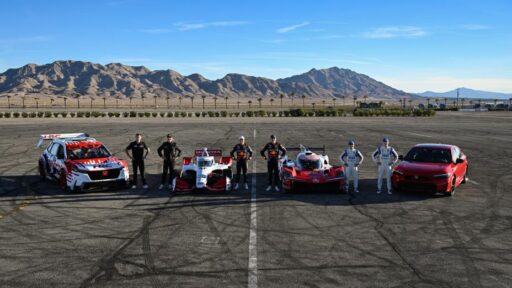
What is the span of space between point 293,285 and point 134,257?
10.9 ft

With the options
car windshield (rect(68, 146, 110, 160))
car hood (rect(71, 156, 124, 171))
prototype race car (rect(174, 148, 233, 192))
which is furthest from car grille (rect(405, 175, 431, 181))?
car windshield (rect(68, 146, 110, 160))

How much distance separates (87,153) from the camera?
1655 cm

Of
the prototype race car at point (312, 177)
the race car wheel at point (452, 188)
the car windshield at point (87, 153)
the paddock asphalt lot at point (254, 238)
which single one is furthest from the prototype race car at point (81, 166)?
the race car wheel at point (452, 188)

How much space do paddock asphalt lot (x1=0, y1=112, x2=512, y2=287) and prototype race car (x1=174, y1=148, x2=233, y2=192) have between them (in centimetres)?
40

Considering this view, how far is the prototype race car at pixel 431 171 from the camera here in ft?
47.8

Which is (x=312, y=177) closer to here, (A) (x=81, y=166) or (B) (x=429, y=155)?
(B) (x=429, y=155)

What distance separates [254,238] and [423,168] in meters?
7.45

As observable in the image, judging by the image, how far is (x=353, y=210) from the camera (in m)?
13.0

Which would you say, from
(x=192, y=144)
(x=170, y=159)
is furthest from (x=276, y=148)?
(x=192, y=144)

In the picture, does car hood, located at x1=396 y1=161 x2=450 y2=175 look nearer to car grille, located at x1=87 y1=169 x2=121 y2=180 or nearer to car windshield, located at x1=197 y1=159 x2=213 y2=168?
car windshield, located at x1=197 y1=159 x2=213 y2=168

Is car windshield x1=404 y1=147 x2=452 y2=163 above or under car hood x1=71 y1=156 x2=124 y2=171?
above

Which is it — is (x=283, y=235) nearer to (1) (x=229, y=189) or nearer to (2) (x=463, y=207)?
(1) (x=229, y=189)

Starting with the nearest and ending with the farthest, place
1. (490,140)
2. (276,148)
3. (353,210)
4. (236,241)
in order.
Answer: (236,241)
(353,210)
(276,148)
(490,140)

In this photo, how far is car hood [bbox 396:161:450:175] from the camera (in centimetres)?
1477
